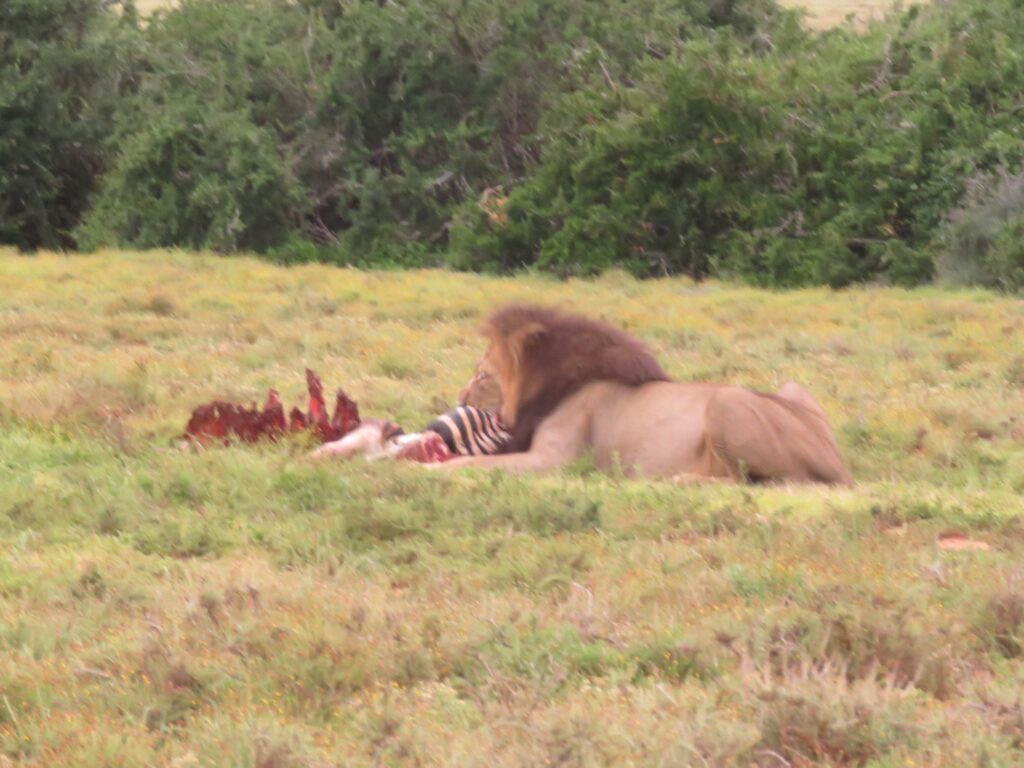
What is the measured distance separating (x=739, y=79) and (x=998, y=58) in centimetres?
385

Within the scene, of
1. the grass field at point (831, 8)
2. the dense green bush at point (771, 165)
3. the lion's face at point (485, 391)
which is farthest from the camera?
the grass field at point (831, 8)

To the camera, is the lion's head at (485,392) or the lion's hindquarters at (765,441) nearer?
the lion's hindquarters at (765,441)

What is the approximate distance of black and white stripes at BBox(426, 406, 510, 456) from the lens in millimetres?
8742

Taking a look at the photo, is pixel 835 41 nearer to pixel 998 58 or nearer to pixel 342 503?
pixel 998 58

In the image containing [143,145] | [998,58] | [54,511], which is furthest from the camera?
[143,145]

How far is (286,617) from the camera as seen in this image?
5.37 metres

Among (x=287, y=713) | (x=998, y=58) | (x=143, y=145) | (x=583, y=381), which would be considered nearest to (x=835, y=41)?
(x=998, y=58)

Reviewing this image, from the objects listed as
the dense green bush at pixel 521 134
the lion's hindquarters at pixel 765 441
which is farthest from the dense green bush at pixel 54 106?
the lion's hindquarters at pixel 765 441

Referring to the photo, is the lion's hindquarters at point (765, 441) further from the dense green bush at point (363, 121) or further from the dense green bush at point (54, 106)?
the dense green bush at point (54, 106)

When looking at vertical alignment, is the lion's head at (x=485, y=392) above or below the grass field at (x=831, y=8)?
below

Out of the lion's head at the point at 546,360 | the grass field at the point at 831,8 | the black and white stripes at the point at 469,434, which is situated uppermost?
the grass field at the point at 831,8

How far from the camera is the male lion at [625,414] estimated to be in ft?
26.3

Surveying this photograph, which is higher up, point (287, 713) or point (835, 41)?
point (835, 41)

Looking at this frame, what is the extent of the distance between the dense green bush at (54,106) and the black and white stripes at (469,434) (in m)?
23.1
